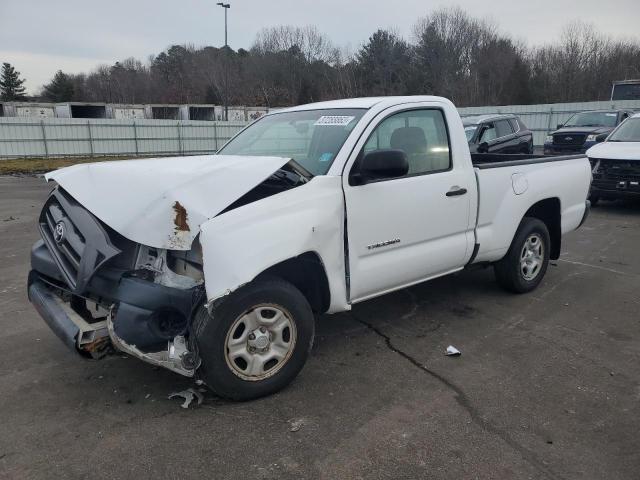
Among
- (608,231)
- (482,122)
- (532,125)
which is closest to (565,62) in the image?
(532,125)

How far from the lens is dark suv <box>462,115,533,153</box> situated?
44.2 ft

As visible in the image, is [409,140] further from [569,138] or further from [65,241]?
[569,138]

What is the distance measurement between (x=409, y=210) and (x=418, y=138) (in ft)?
2.31

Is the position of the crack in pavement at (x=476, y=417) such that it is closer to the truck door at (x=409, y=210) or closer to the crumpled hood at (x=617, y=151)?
the truck door at (x=409, y=210)

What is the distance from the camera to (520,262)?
17.6ft

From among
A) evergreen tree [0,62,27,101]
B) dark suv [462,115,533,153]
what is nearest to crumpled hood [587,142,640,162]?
dark suv [462,115,533,153]

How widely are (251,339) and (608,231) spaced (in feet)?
25.4

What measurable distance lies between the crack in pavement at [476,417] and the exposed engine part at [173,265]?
1803mm

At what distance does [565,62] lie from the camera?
51.0m

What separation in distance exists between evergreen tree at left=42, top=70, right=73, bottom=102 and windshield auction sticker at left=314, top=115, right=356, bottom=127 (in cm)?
7786

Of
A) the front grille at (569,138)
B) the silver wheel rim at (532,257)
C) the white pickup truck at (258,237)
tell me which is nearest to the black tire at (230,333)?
the white pickup truck at (258,237)

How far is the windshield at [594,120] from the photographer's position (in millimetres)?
15703

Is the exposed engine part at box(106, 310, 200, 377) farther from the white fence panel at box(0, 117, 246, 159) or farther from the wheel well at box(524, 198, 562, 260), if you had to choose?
the white fence panel at box(0, 117, 246, 159)

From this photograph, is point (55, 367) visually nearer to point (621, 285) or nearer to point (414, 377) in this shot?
point (414, 377)
